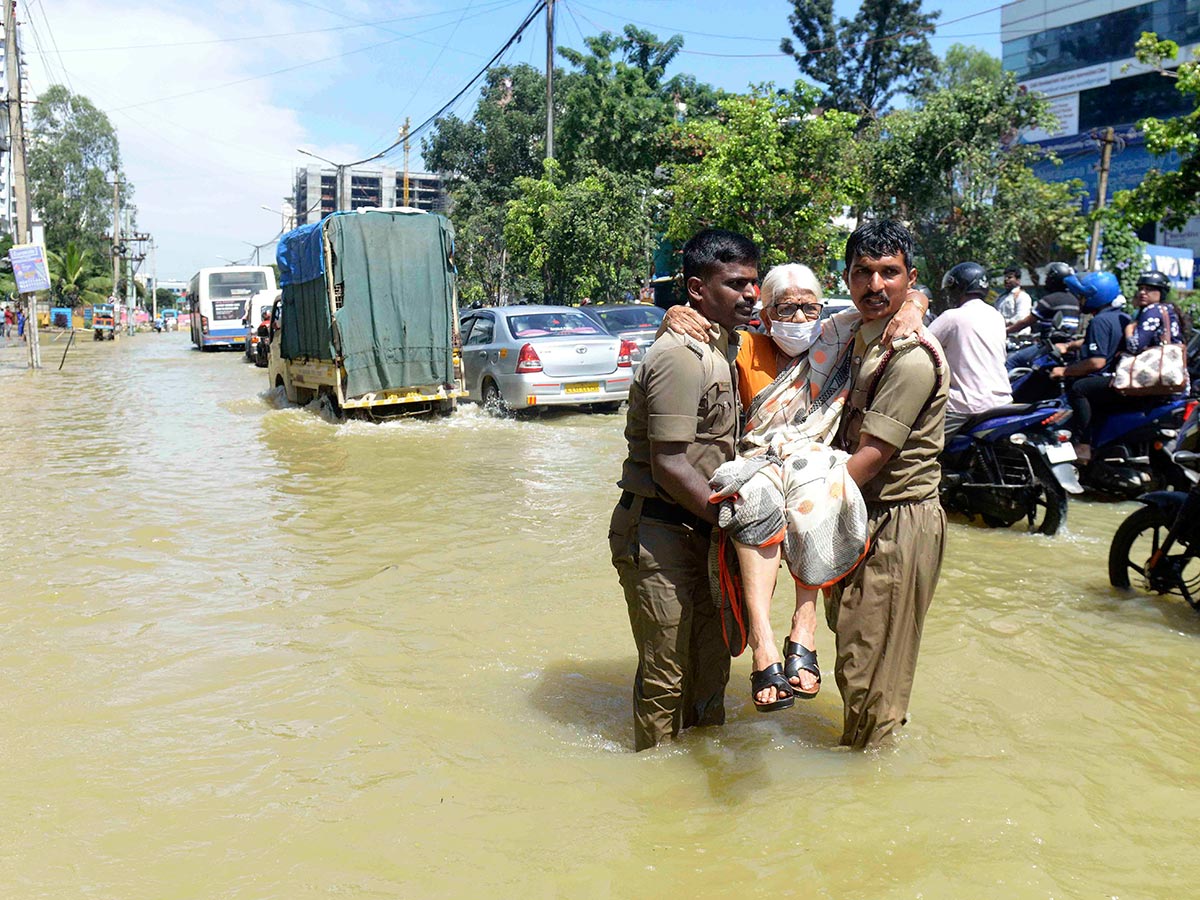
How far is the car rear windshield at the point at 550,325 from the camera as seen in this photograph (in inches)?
545

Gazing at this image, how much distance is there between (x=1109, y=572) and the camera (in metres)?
5.91

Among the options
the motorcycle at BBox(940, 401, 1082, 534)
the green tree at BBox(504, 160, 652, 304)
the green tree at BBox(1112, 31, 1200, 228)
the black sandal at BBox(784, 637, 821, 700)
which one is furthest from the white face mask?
the green tree at BBox(504, 160, 652, 304)

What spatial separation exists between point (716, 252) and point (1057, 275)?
655cm

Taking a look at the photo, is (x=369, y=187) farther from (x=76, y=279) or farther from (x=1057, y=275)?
(x=1057, y=275)

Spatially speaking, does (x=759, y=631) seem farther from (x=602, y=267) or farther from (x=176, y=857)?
(x=602, y=267)

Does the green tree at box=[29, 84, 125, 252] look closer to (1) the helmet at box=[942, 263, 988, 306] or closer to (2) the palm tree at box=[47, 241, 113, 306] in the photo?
(2) the palm tree at box=[47, 241, 113, 306]

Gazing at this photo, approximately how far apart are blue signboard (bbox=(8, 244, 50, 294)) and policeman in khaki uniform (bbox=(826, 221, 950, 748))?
23.5m

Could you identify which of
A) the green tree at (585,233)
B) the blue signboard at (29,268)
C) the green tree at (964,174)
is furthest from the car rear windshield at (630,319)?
the blue signboard at (29,268)

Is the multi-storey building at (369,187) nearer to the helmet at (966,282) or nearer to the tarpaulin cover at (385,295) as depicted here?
the tarpaulin cover at (385,295)

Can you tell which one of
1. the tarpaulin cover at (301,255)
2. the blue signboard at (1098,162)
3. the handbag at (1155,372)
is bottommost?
the handbag at (1155,372)

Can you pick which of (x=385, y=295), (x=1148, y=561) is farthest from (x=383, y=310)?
(x=1148, y=561)

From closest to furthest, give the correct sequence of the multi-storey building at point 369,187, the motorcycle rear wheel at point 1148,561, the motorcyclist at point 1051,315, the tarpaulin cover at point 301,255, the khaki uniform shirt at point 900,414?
the khaki uniform shirt at point 900,414, the motorcycle rear wheel at point 1148,561, the motorcyclist at point 1051,315, the tarpaulin cover at point 301,255, the multi-storey building at point 369,187

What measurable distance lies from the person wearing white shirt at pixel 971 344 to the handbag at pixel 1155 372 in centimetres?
125

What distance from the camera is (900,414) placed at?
3.14 m
